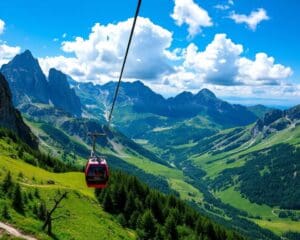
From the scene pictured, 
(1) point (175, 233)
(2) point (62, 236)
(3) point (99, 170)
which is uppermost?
(3) point (99, 170)

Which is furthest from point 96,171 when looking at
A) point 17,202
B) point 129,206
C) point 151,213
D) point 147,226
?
point 151,213

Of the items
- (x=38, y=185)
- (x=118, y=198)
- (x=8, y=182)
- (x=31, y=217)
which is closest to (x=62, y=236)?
(x=31, y=217)

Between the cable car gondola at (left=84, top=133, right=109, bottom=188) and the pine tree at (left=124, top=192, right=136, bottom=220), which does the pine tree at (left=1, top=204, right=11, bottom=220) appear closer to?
the cable car gondola at (left=84, top=133, right=109, bottom=188)

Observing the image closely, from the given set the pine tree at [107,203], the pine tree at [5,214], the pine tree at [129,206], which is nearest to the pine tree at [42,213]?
the pine tree at [5,214]

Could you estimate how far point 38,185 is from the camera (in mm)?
96312

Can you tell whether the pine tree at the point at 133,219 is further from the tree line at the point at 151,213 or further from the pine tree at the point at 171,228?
the pine tree at the point at 171,228

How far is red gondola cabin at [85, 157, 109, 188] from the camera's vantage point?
4622 centimetres

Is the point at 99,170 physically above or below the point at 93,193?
above

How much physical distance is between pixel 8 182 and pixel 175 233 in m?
52.7

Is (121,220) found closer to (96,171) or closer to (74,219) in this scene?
(74,219)

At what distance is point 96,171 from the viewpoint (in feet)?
153

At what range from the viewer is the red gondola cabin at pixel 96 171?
46219mm

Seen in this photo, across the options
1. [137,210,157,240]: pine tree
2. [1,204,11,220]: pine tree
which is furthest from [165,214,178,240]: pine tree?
[1,204,11,220]: pine tree

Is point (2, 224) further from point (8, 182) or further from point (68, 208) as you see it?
point (68, 208)
